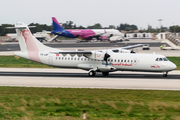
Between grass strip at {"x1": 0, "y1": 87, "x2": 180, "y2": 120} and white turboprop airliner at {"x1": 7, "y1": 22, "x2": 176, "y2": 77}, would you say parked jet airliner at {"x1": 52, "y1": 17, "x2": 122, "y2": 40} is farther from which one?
grass strip at {"x1": 0, "y1": 87, "x2": 180, "y2": 120}

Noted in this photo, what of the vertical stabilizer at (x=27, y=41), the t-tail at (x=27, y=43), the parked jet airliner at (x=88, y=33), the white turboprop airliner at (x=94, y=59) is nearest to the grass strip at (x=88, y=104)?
the white turboprop airliner at (x=94, y=59)

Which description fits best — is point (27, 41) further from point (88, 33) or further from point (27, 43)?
point (88, 33)

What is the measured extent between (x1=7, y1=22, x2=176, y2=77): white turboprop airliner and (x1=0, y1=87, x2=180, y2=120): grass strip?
7.61 m

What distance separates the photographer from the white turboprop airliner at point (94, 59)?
98.5 feet

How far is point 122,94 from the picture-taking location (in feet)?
71.4

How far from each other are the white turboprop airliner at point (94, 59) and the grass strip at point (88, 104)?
25.0 ft

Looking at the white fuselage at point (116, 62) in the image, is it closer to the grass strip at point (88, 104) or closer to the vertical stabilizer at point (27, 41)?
the vertical stabilizer at point (27, 41)

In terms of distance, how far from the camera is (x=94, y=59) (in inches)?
1267

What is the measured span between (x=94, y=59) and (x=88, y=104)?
1409 cm

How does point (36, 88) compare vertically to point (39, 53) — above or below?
below

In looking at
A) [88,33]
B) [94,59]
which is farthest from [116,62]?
[88,33]

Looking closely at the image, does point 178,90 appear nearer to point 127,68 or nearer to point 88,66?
point 127,68

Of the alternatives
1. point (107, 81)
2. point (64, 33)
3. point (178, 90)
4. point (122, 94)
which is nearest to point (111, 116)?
point (122, 94)

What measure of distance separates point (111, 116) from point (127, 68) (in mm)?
15910
